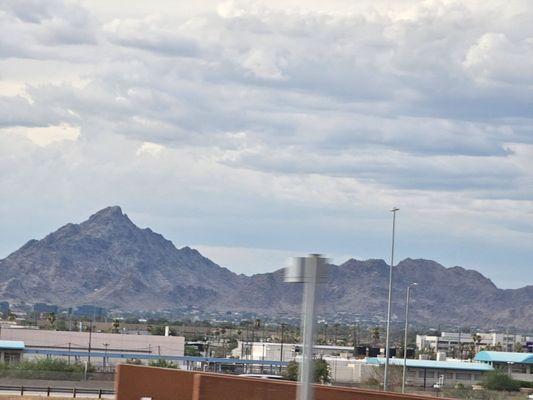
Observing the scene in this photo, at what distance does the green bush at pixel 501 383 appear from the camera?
335ft

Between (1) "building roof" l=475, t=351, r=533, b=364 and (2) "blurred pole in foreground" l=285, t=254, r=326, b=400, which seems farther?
(1) "building roof" l=475, t=351, r=533, b=364

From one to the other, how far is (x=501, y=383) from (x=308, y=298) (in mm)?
92985

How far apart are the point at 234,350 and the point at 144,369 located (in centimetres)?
14144

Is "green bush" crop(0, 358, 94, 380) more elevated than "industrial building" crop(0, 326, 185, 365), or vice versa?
"industrial building" crop(0, 326, 185, 365)

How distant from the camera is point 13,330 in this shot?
146m

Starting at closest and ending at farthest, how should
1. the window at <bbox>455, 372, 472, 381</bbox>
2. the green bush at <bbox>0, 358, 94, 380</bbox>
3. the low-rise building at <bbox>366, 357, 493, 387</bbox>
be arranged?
1. the green bush at <bbox>0, 358, 94, 380</bbox>
2. the low-rise building at <bbox>366, 357, 493, 387</bbox>
3. the window at <bbox>455, 372, 472, 381</bbox>

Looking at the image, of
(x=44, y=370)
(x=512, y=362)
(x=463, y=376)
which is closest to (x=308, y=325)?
(x=44, y=370)

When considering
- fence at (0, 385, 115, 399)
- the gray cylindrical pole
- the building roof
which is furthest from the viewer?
the building roof

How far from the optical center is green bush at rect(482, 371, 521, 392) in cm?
10200

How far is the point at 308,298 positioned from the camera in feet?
43.7

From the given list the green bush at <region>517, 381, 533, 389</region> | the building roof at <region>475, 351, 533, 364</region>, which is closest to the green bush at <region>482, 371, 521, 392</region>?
the green bush at <region>517, 381, 533, 389</region>

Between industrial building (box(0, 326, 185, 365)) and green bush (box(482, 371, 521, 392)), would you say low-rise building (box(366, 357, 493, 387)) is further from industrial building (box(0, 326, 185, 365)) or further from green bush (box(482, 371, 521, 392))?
industrial building (box(0, 326, 185, 365))

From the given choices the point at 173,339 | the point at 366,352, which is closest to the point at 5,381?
the point at 173,339

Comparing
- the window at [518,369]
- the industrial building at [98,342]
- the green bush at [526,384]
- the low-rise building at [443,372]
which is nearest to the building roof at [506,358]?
the window at [518,369]
